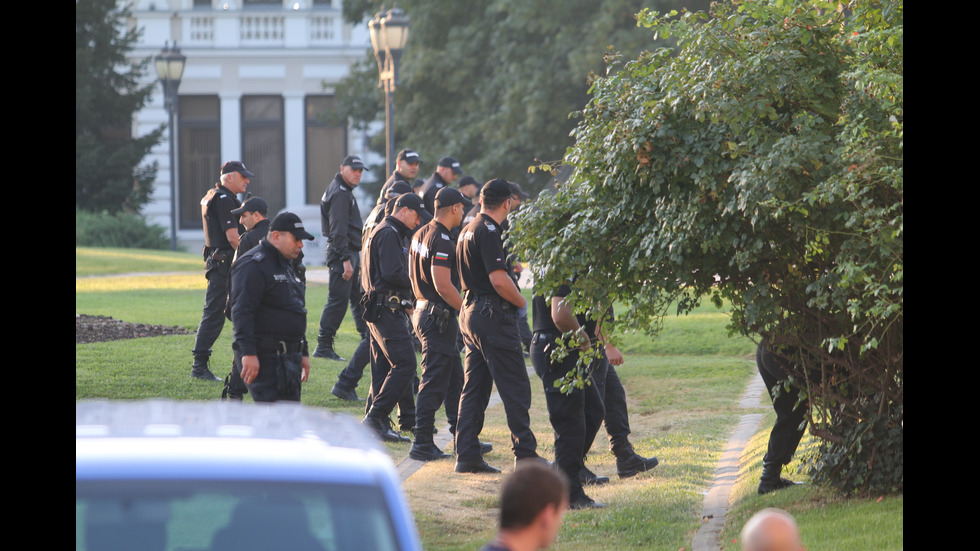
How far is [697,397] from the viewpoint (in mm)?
12445

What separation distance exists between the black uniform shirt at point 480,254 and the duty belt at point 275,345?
1.34 metres

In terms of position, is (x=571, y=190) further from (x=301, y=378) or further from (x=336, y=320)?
(x=336, y=320)

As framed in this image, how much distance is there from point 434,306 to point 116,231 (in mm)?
25131

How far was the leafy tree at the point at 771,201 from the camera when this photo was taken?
6.13 m

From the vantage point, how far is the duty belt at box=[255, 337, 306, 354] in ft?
25.0

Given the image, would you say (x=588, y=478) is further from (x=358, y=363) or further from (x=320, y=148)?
(x=320, y=148)

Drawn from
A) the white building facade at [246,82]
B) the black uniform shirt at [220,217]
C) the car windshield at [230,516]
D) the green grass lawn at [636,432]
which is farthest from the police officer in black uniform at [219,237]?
the white building facade at [246,82]

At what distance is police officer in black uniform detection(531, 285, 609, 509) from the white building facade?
2807 cm

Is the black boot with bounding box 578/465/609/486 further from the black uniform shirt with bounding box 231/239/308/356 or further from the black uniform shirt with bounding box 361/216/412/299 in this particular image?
the black uniform shirt with bounding box 231/239/308/356

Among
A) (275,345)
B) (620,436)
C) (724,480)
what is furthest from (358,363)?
(724,480)

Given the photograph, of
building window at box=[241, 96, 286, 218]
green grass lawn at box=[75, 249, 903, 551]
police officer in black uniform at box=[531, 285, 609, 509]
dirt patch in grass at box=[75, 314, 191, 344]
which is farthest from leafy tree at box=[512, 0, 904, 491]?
building window at box=[241, 96, 286, 218]

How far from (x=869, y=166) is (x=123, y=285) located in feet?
59.1

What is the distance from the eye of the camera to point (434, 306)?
9055 mm
